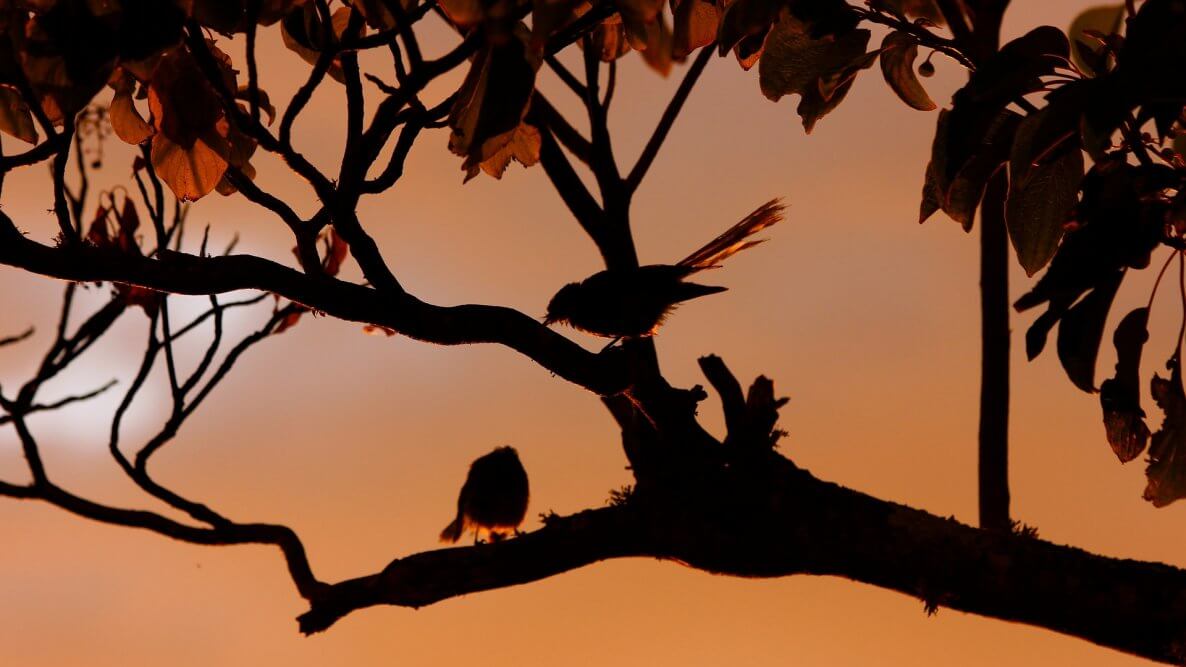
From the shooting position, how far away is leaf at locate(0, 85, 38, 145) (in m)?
1.62

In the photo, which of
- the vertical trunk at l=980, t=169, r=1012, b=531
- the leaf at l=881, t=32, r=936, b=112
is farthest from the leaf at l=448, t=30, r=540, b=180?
the vertical trunk at l=980, t=169, r=1012, b=531

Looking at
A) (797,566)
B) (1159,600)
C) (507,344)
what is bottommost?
(1159,600)

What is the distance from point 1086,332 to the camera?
59.8 inches

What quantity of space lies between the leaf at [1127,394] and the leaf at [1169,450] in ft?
0.31

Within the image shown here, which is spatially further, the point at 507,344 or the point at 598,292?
the point at 598,292

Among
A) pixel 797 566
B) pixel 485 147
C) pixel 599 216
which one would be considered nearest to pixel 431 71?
pixel 485 147

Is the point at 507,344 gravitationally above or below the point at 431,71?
below

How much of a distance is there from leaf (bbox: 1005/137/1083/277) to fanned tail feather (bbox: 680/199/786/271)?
0.99 m

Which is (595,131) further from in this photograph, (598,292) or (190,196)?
(190,196)

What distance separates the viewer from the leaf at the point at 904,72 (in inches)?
64.5

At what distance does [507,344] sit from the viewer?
5.35 ft

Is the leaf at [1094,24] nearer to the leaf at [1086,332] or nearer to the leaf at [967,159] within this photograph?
the leaf at [967,159]

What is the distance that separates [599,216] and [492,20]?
1.28 metres

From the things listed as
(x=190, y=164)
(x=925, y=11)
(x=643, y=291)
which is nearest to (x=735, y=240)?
(x=643, y=291)
